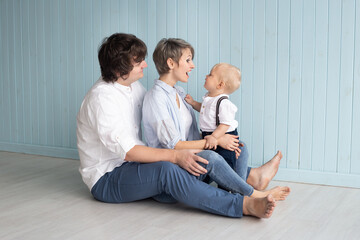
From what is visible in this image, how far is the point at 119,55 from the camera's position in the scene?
2379mm

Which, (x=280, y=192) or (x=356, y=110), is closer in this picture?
(x=280, y=192)

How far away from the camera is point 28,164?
142 inches

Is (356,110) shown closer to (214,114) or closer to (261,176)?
(261,176)

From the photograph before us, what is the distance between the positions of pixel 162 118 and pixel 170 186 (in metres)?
0.40

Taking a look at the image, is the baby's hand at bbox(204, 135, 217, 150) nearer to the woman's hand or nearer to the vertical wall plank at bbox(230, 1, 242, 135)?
the woman's hand

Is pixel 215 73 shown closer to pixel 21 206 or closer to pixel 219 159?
pixel 219 159

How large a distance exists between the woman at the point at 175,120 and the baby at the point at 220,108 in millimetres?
59

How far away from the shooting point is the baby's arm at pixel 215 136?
2402 millimetres

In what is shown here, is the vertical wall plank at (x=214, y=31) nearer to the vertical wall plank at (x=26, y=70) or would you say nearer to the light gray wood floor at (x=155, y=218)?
the light gray wood floor at (x=155, y=218)

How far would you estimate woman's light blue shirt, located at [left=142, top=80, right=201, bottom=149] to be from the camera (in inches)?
93.4

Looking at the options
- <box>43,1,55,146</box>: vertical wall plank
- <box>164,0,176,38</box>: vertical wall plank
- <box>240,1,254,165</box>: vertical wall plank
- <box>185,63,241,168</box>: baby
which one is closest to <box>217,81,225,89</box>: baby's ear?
<box>185,63,241,168</box>: baby

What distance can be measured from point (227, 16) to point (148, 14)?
0.70 m

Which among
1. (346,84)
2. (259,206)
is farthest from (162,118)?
(346,84)

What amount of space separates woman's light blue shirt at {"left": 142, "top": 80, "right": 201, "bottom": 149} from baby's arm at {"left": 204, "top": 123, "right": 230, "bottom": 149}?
16 centimetres
